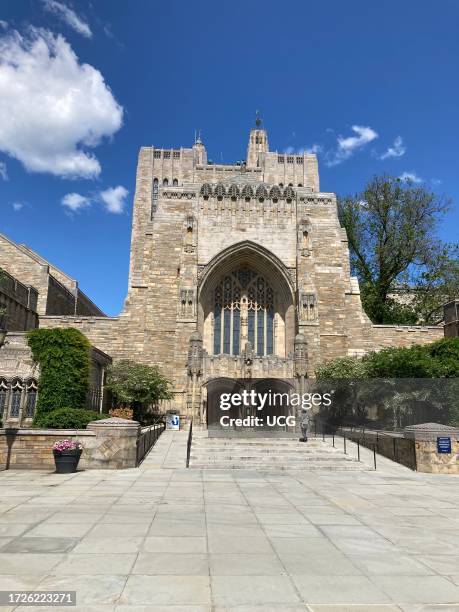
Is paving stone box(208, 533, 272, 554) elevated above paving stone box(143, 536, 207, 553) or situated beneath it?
situated beneath

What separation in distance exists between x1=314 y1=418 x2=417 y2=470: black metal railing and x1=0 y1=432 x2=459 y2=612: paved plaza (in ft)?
13.1

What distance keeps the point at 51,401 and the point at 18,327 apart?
7870mm

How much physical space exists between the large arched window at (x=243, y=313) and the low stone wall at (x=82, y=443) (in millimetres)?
15861

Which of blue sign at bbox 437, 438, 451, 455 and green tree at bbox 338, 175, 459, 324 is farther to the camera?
green tree at bbox 338, 175, 459, 324

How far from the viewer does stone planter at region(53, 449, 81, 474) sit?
1236 centimetres

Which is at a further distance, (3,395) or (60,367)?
(3,395)

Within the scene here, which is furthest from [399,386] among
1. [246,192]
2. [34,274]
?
[34,274]

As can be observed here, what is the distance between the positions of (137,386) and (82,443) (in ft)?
34.1

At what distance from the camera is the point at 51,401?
18.9m

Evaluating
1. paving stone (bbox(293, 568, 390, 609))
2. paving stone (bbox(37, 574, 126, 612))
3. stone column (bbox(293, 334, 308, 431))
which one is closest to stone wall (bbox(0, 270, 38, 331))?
stone column (bbox(293, 334, 308, 431))

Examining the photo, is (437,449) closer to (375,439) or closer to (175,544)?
(375,439)

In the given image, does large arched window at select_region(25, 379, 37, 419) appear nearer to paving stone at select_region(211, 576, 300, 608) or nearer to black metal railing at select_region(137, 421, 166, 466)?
black metal railing at select_region(137, 421, 166, 466)

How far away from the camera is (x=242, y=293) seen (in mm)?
30344

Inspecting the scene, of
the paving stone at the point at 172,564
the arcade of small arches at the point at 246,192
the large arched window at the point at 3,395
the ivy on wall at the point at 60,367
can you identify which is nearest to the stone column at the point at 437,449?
the paving stone at the point at 172,564
